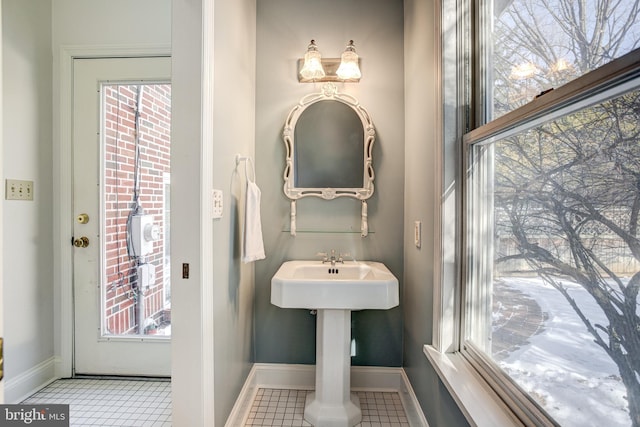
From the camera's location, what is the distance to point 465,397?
1.06 m

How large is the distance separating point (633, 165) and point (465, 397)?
79cm

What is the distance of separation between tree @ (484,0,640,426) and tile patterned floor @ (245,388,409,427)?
1.25 metres

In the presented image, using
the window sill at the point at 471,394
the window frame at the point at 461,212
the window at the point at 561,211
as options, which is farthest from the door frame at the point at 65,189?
the window sill at the point at 471,394

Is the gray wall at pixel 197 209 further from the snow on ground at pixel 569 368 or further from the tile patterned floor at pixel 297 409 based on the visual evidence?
the snow on ground at pixel 569 368

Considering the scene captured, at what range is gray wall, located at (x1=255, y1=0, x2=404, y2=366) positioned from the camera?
2148mm

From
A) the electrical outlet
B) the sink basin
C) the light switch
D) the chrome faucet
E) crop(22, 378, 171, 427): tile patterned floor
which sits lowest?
crop(22, 378, 171, 427): tile patterned floor

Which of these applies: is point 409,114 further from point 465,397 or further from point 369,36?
point 465,397

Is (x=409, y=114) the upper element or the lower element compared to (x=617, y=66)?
upper

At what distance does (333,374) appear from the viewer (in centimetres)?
179

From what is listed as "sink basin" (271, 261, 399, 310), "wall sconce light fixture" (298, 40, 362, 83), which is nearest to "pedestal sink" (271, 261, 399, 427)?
"sink basin" (271, 261, 399, 310)

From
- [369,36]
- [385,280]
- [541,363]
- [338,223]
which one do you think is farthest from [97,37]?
[541,363]

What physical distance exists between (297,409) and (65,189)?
1.95 m

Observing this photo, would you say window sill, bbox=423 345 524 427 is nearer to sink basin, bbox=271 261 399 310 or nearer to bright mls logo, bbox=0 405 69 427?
sink basin, bbox=271 261 399 310

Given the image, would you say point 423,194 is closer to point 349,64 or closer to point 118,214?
point 349,64
